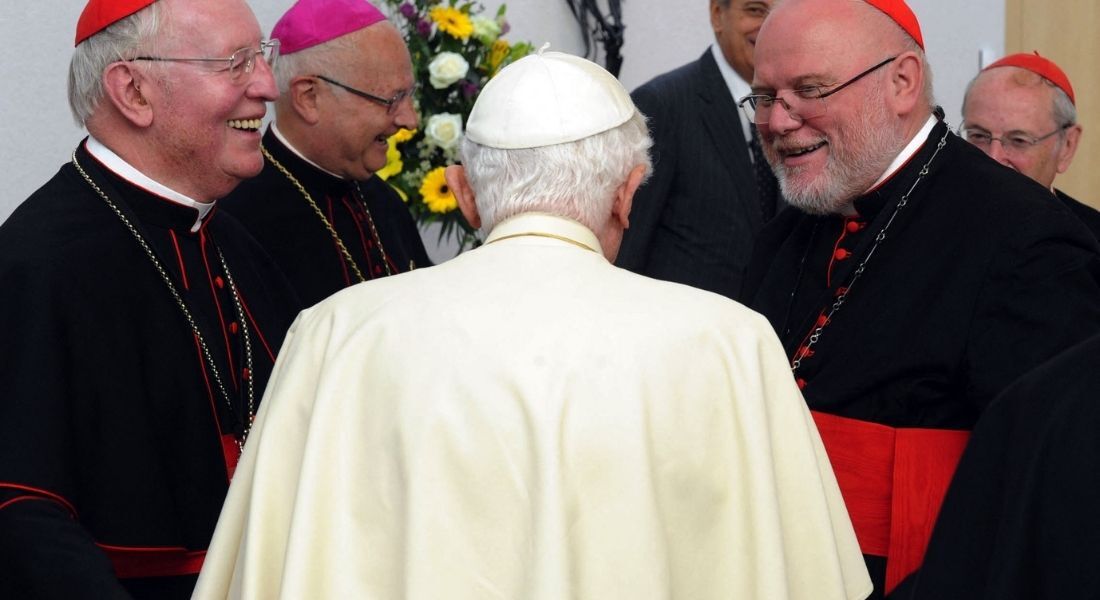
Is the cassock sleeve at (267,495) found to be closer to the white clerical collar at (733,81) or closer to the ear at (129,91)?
the ear at (129,91)

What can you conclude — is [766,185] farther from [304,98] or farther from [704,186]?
[304,98]

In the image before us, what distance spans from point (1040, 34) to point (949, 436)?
5.13 m

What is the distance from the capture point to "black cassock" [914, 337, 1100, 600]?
1.63 meters

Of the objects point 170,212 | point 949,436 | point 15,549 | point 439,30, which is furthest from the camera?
point 439,30

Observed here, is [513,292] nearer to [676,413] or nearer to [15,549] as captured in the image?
[676,413]

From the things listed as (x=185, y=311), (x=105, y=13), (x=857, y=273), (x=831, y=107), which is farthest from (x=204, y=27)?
(x=857, y=273)

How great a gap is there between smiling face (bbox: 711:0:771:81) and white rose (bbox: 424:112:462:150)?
0.92 metres

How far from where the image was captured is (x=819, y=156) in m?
3.32

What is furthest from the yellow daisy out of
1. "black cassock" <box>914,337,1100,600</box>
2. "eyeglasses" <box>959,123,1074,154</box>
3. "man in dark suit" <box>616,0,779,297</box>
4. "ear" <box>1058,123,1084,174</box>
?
Result: "black cassock" <box>914,337,1100,600</box>

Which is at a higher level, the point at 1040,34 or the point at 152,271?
the point at 152,271

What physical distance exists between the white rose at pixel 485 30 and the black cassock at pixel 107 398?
6.15 ft

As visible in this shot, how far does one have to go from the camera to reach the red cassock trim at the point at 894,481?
299 cm

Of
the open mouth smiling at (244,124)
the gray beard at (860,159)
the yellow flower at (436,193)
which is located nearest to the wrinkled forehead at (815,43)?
the gray beard at (860,159)

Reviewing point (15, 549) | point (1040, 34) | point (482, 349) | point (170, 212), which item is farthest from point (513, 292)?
point (1040, 34)
